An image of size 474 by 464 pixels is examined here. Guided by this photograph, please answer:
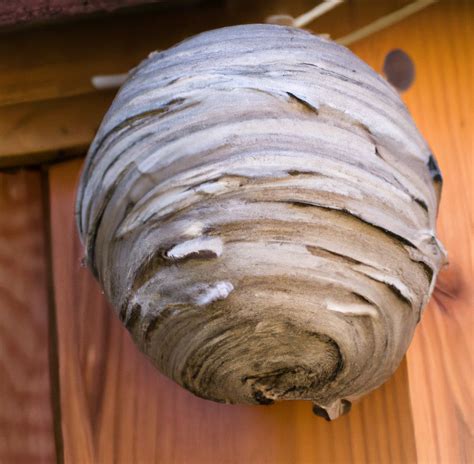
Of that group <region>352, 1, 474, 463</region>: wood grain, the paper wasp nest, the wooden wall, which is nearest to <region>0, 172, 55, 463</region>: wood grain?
the wooden wall

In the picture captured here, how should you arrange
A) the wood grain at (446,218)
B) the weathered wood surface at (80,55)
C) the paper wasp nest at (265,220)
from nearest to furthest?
the paper wasp nest at (265,220), the wood grain at (446,218), the weathered wood surface at (80,55)

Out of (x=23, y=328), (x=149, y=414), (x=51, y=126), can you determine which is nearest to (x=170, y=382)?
(x=149, y=414)

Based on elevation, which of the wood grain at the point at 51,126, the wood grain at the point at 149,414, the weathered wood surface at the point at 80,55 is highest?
the weathered wood surface at the point at 80,55

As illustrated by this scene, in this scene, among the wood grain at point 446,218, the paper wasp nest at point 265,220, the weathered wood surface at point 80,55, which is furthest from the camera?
the weathered wood surface at point 80,55

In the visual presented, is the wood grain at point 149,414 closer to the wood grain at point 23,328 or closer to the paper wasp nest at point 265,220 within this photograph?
the wood grain at point 23,328

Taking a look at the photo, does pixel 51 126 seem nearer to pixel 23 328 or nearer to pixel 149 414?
pixel 23 328

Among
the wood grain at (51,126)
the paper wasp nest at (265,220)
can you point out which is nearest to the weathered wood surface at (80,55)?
the wood grain at (51,126)

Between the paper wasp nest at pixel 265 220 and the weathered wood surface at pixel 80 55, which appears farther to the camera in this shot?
the weathered wood surface at pixel 80 55
